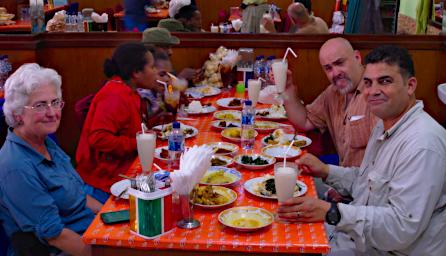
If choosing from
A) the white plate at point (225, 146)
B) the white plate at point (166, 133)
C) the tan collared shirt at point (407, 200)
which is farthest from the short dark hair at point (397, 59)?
the white plate at point (166, 133)

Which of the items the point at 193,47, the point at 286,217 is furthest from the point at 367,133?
the point at 193,47

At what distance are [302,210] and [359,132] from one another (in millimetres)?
1116

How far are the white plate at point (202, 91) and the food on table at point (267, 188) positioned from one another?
1831 mm

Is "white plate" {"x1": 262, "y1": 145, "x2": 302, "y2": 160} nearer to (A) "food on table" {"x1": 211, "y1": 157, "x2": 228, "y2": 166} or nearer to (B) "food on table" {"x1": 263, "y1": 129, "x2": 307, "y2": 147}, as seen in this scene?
(B) "food on table" {"x1": 263, "y1": 129, "x2": 307, "y2": 147}

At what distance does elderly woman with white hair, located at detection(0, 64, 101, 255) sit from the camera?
6.70ft

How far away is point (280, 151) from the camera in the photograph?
2.88m

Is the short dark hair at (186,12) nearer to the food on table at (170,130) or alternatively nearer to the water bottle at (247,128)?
the food on table at (170,130)

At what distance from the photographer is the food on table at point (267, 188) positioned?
89.3 inches

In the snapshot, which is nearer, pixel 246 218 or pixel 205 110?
pixel 246 218

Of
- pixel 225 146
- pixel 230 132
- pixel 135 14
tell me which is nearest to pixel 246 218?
pixel 225 146

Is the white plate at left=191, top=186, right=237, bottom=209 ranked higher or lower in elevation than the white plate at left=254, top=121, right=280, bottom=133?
lower

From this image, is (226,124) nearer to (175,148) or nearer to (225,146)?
(225,146)

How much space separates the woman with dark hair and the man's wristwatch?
1.38 m

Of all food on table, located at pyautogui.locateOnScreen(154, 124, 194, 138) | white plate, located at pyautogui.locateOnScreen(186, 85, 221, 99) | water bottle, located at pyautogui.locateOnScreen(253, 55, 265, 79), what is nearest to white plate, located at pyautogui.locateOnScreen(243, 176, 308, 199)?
food on table, located at pyautogui.locateOnScreen(154, 124, 194, 138)
